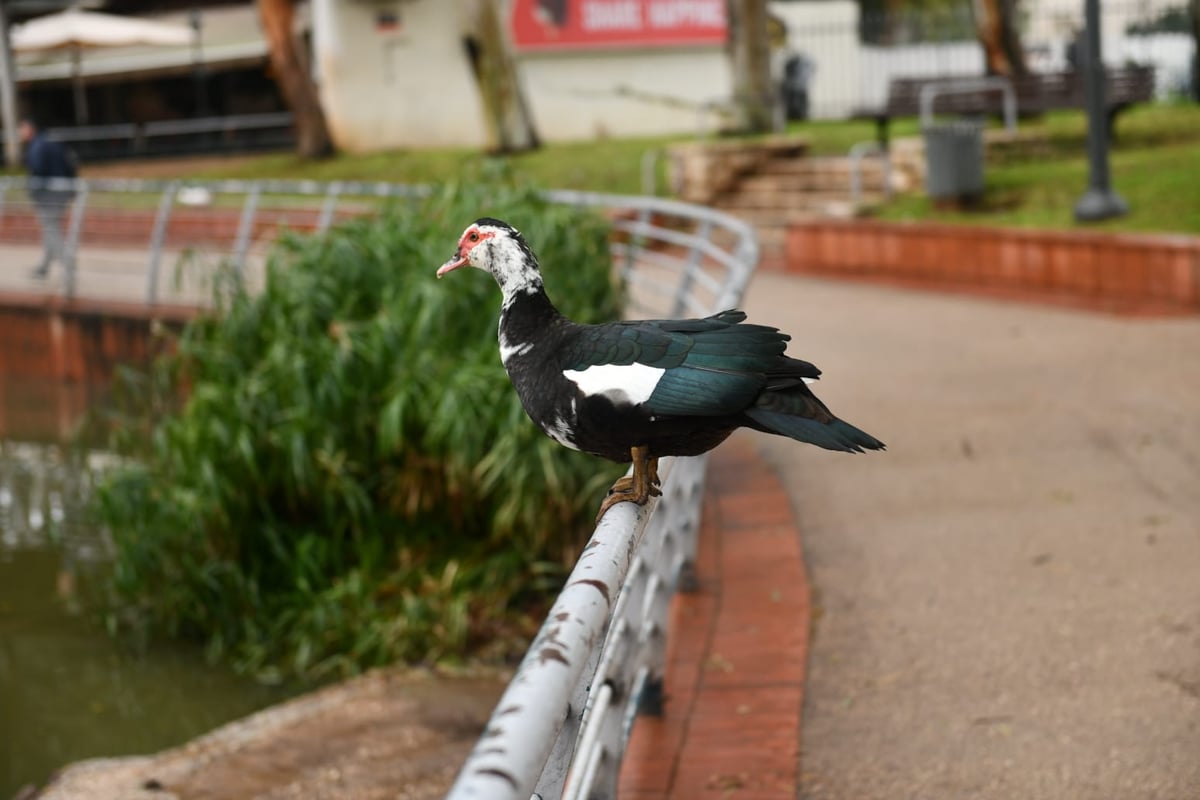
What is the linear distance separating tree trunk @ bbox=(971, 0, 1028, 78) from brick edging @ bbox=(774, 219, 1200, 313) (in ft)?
24.3

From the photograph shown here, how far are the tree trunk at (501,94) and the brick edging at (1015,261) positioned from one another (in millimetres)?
8300

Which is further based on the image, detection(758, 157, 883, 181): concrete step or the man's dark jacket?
the man's dark jacket

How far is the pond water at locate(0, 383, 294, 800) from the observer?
7.04 metres

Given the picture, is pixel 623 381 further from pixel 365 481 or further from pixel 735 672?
pixel 365 481

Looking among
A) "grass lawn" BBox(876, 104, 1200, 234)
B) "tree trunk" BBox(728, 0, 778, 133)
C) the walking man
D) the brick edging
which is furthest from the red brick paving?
"tree trunk" BBox(728, 0, 778, 133)

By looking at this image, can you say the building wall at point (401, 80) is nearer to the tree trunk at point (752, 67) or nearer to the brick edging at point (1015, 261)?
the tree trunk at point (752, 67)

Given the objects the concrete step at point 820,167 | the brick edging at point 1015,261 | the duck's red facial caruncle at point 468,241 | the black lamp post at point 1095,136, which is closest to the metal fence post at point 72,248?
the brick edging at point 1015,261

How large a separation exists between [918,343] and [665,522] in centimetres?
646

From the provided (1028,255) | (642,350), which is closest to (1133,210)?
(1028,255)

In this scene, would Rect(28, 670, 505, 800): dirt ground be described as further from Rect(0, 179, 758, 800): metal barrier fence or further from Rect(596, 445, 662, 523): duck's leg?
Rect(596, 445, 662, 523): duck's leg

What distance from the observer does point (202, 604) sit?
7977 millimetres

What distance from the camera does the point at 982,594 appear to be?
18.3 ft

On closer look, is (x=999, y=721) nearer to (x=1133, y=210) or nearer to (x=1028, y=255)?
(x=1028, y=255)

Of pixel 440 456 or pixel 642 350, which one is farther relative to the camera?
pixel 440 456
